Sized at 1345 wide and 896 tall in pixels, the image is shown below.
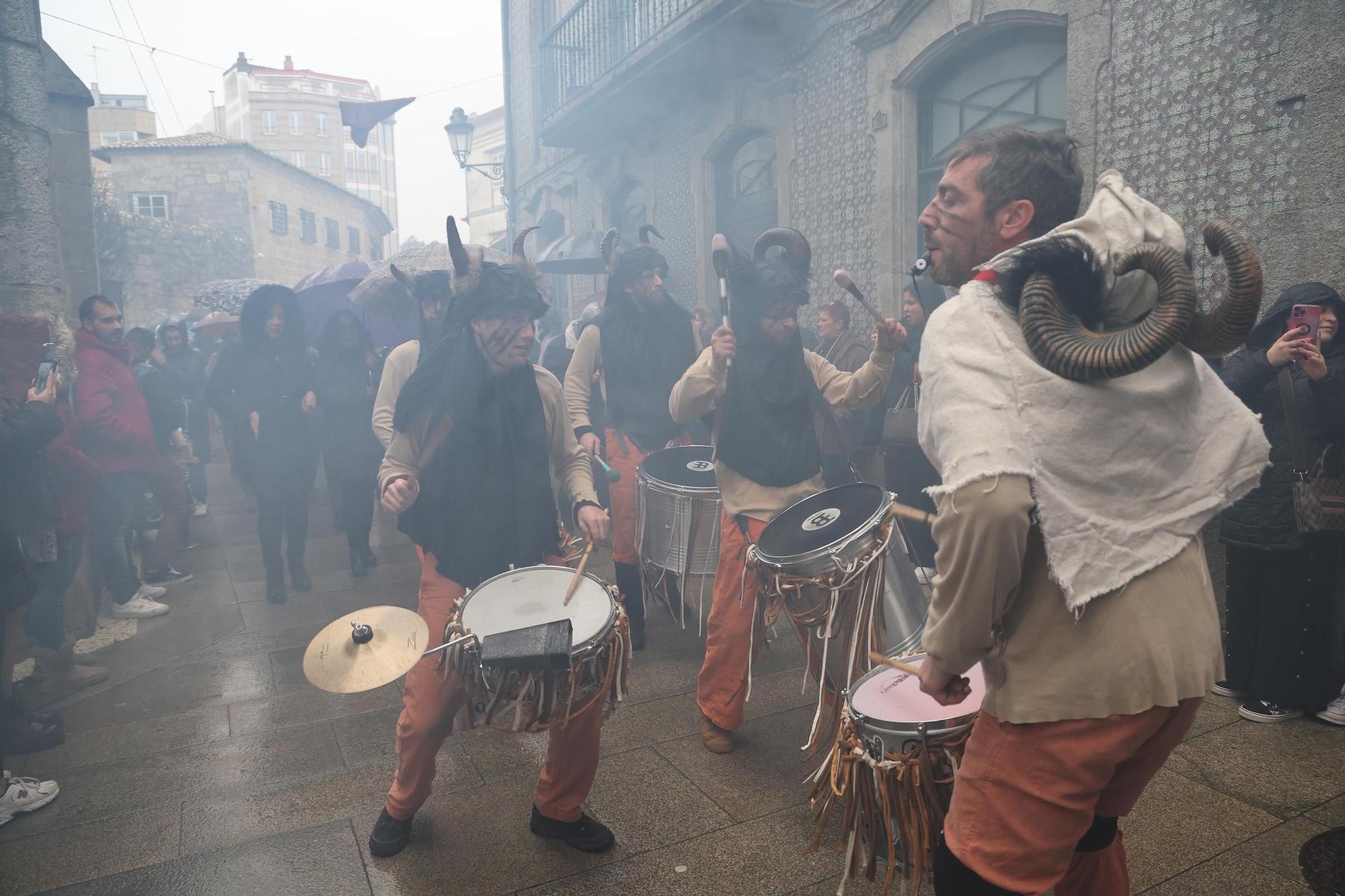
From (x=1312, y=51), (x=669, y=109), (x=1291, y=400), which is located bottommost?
(x=1291, y=400)

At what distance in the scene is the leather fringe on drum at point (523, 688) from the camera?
8.65 ft

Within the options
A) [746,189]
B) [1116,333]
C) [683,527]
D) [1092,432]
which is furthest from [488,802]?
[746,189]

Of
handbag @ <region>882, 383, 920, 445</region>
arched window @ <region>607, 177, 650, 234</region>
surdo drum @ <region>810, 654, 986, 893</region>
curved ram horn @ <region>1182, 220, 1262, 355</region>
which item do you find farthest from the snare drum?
arched window @ <region>607, 177, 650, 234</region>

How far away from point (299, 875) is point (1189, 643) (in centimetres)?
277

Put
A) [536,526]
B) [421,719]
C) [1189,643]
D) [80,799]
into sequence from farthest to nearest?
1. [80,799]
2. [536,526]
3. [421,719]
4. [1189,643]

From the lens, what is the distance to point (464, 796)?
3574 mm

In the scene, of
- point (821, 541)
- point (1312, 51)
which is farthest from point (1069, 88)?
point (821, 541)

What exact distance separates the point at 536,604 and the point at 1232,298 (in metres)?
2.05

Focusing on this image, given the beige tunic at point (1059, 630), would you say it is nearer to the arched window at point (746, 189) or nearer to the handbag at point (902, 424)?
the handbag at point (902, 424)

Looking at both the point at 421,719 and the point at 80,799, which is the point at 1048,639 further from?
the point at 80,799

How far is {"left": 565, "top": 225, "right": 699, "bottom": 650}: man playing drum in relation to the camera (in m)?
5.36

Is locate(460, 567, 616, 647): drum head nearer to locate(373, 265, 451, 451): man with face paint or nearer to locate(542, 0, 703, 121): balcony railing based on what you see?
locate(373, 265, 451, 451): man with face paint

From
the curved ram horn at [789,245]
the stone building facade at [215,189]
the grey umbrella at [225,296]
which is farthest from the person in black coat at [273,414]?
the stone building facade at [215,189]

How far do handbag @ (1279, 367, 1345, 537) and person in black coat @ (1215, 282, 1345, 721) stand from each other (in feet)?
0.07
